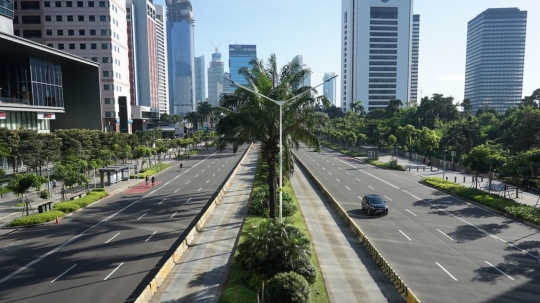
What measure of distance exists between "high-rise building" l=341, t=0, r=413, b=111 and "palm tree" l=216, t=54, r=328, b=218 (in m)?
160

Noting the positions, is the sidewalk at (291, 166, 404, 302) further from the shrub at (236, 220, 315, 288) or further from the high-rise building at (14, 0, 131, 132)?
the high-rise building at (14, 0, 131, 132)

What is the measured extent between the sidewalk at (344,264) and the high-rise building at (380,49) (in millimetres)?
159842

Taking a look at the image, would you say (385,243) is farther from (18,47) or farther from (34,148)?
(18,47)

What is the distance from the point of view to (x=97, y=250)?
2295 centimetres

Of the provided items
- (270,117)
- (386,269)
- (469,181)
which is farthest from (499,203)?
(270,117)

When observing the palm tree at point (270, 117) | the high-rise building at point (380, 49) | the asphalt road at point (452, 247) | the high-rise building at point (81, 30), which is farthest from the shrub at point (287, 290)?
the high-rise building at point (380, 49)

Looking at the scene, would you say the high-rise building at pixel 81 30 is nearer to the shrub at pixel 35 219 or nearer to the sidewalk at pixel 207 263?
the shrub at pixel 35 219

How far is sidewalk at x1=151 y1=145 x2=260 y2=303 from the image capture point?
16.2 m

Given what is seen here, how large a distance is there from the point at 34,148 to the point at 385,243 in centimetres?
3997

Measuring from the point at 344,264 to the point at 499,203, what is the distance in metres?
21.1

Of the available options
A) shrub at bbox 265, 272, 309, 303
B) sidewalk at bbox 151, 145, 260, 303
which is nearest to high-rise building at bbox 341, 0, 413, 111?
sidewalk at bbox 151, 145, 260, 303

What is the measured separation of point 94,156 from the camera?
5331 centimetres

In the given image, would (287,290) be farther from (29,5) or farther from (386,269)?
(29,5)

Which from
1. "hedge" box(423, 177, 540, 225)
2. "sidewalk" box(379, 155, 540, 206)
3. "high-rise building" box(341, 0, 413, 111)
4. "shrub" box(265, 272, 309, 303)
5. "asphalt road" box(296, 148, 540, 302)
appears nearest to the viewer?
"shrub" box(265, 272, 309, 303)
